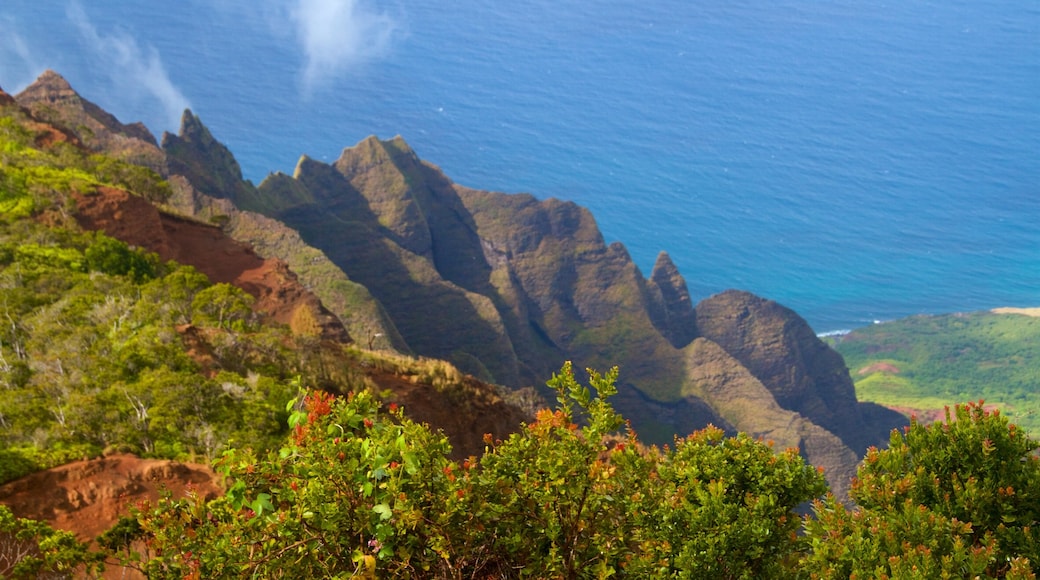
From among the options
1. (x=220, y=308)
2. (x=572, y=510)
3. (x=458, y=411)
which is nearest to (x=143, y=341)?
(x=220, y=308)

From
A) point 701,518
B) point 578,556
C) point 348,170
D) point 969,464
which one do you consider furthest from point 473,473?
point 348,170

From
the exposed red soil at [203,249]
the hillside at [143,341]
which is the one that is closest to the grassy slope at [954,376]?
the exposed red soil at [203,249]

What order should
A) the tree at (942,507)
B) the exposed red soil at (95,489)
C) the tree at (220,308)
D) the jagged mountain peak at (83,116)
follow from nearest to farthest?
the tree at (942,507)
the exposed red soil at (95,489)
the tree at (220,308)
the jagged mountain peak at (83,116)

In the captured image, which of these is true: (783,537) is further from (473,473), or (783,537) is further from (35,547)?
(35,547)

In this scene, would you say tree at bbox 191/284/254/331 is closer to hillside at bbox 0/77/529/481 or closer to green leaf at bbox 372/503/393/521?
hillside at bbox 0/77/529/481

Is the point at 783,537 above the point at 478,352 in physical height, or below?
below

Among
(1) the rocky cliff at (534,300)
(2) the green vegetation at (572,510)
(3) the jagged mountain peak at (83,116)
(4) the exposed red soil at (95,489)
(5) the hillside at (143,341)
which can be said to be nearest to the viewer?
Result: (2) the green vegetation at (572,510)

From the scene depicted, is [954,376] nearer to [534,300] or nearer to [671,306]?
[671,306]

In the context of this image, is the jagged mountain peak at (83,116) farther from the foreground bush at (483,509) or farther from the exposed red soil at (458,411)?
the foreground bush at (483,509)

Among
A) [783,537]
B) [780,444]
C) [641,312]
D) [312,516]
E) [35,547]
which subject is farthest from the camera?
[641,312]
